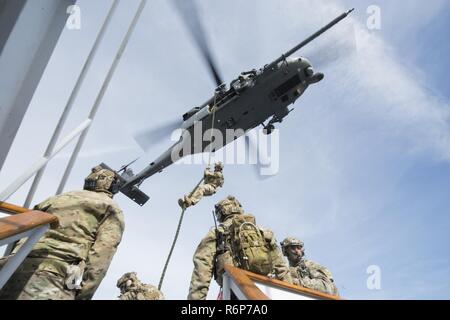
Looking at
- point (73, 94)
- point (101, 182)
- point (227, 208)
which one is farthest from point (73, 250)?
point (227, 208)

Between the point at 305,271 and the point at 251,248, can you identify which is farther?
the point at 305,271

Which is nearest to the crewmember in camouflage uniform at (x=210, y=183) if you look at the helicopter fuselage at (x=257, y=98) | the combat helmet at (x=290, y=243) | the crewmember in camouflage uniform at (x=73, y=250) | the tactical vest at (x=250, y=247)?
the combat helmet at (x=290, y=243)

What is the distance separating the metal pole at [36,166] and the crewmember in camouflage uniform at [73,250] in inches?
20.5

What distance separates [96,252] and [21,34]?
74.2 inches

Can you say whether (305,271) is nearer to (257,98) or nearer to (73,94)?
(73,94)

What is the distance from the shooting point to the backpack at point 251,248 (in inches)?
123

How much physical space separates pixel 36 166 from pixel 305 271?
4.56 metres

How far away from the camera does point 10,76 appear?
7.79ft

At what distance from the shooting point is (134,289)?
6.51 metres

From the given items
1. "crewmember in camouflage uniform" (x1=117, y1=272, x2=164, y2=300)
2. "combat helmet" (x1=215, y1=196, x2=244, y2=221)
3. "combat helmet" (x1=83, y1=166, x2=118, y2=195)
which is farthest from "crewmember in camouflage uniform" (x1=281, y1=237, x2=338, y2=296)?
"combat helmet" (x1=83, y1=166, x2=118, y2=195)
